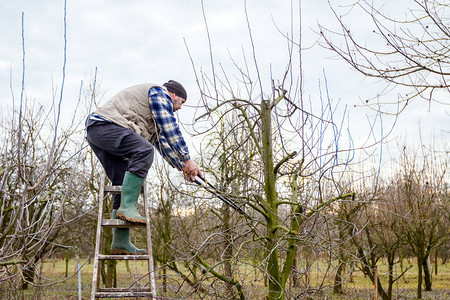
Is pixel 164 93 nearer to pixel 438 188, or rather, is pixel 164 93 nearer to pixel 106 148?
pixel 106 148

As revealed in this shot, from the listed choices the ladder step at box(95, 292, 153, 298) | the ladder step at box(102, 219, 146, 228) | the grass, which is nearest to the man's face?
the ladder step at box(102, 219, 146, 228)

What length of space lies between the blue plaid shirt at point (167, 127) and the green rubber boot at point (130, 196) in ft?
1.06

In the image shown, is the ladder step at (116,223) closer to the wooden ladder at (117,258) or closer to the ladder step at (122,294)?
the wooden ladder at (117,258)

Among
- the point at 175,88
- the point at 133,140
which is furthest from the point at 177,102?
the point at 133,140

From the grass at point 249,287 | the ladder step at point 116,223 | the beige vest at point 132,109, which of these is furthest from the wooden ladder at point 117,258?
the beige vest at point 132,109

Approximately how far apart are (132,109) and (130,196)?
0.75m

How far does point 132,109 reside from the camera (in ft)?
12.6

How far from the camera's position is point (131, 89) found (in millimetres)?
3869

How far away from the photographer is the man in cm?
359

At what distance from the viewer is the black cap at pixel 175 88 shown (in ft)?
13.5

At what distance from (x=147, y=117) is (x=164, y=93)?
0.25 meters

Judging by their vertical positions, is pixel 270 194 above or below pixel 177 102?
below

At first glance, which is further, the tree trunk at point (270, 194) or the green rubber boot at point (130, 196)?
the tree trunk at point (270, 194)

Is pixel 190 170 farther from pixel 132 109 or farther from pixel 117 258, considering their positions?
pixel 117 258
